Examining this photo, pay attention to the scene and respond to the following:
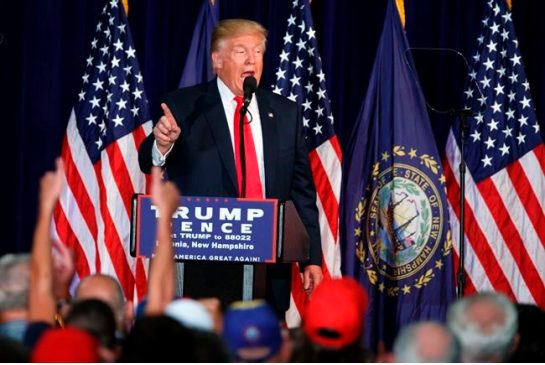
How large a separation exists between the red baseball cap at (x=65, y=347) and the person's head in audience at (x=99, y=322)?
0.95ft

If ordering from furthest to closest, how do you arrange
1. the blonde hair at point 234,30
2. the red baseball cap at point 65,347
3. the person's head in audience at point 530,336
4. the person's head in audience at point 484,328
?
the blonde hair at point 234,30
the person's head in audience at point 530,336
the person's head in audience at point 484,328
the red baseball cap at point 65,347

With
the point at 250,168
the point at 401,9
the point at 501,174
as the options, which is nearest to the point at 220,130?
the point at 250,168

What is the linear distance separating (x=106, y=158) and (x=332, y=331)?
168 inches

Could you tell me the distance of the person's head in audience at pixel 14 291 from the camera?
384cm

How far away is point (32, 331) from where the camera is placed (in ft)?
11.4

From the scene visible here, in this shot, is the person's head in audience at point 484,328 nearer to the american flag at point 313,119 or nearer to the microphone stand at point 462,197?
the microphone stand at point 462,197

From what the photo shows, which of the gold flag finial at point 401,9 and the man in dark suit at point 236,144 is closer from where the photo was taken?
the man in dark suit at point 236,144

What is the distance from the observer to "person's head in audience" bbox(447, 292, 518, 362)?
12.1 feet

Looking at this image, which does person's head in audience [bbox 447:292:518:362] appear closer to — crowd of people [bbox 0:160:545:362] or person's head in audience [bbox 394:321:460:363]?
crowd of people [bbox 0:160:545:362]

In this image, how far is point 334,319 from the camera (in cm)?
356

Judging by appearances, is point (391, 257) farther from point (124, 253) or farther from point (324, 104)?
point (124, 253)

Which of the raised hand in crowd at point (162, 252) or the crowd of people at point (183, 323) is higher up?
the raised hand in crowd at point (162, 252)

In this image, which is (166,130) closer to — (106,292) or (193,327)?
(106,292)

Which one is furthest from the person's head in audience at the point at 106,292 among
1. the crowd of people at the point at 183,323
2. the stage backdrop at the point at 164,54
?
the stage backdrop at the point at 164,54
